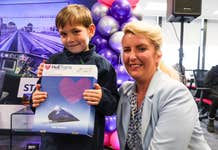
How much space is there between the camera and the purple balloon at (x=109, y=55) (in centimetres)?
343

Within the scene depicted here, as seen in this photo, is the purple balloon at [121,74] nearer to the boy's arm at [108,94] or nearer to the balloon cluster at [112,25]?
the balloon cluster at [112,25]

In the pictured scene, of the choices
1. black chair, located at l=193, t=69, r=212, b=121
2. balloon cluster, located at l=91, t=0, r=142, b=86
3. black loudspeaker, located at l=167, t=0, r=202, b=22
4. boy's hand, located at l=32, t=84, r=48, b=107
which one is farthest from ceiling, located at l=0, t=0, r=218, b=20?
boy's hand, located at l=32, t=84, r=48, b=107

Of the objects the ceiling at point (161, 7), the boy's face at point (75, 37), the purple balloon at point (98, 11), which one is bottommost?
the boy's face at point (75, 37)

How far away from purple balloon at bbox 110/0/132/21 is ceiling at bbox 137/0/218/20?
496cm

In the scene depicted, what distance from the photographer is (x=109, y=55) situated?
3.43 metres

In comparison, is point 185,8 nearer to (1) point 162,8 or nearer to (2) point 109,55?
(2) point 109,55

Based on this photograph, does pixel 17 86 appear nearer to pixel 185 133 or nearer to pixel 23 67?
pixel 23 67

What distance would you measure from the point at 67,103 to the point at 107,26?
7.19 feet

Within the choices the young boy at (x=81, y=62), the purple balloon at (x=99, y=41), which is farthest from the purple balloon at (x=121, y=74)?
the young boy at (x=81, y=62)

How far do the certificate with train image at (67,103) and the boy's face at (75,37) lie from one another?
13cm

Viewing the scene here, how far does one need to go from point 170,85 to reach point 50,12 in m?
2.36

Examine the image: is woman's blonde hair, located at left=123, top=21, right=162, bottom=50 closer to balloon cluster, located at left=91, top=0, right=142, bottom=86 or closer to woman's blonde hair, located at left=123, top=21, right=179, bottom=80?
woman's blonde hair, located at left=123, top=21, right=179, bottom=80

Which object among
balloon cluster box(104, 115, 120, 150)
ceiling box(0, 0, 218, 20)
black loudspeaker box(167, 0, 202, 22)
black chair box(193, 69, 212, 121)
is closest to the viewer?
balloon cluster box(104, 115, 120, 150)

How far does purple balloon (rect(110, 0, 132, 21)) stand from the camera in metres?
3.35
